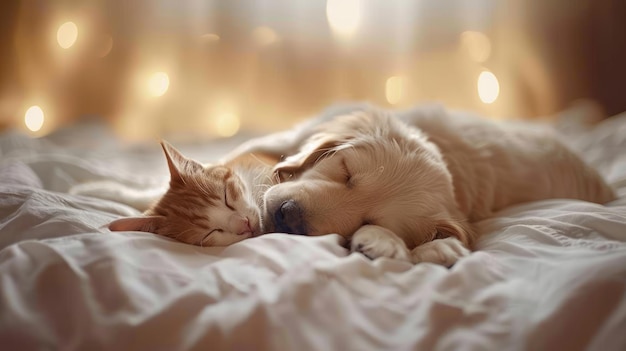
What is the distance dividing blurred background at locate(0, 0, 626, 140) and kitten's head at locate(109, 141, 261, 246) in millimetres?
2426

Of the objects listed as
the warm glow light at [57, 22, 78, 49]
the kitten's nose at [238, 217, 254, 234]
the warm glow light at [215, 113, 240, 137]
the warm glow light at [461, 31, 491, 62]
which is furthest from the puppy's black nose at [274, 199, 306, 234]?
the warm glow light at [57, 22, 78, 49]

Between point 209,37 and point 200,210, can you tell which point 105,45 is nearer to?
point 209,37

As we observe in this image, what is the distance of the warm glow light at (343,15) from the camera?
438 centimetres

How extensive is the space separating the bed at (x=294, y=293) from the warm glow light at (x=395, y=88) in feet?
10.2

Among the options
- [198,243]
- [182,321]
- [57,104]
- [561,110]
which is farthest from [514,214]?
[57,104]

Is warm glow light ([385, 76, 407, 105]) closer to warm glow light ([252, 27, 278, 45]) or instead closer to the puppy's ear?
warm glow light ([252, 27, 278, 45])

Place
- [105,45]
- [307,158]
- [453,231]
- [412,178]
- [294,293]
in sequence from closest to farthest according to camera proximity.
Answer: [294,293] < [453,231] < [412,178] < [307,158] < [105,45]

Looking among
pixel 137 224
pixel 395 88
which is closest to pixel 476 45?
pixel 395 88

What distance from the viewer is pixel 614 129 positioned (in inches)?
121

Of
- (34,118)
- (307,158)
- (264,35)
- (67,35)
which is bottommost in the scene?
(307,158)

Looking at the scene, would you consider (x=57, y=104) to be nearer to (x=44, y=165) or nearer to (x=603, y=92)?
(x=44, y=165)

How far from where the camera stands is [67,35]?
431cm

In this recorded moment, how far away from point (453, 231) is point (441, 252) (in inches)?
7.1

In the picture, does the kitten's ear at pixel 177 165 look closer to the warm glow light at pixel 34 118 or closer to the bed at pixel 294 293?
the bed at pixel 294 293
